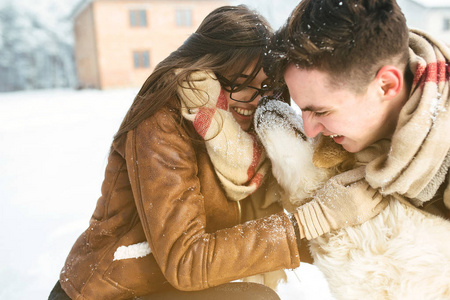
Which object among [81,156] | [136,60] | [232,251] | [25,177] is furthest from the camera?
[136,60]

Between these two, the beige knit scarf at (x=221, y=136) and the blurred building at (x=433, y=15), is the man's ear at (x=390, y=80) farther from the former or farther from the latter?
the blurred building at (x=433, y=15)

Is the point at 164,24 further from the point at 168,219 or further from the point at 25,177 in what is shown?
the point at 168,219

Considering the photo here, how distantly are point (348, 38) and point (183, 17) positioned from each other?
21.5 m

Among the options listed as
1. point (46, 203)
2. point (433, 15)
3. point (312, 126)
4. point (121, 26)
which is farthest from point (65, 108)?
point (433, 15)

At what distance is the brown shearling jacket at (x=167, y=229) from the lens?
1.28 m

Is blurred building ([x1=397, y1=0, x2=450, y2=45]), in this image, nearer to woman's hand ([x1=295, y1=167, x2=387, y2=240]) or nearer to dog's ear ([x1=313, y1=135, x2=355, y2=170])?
dog's ear ([x1=313, y1=135, x2=355, y2=170])

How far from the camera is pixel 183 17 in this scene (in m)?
21.3

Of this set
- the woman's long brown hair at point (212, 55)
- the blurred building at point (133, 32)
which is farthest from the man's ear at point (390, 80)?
the blurred building at point (133, 32)

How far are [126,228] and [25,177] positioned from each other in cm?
398

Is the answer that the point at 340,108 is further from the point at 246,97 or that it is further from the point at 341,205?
the point at 246,97

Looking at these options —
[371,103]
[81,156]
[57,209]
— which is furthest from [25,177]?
[371,103]

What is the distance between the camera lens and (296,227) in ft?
4.28

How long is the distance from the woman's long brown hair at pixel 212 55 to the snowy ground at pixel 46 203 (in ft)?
2.86

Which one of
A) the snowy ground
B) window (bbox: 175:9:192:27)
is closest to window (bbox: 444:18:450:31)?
window (bbox: 175:9:192:27)
